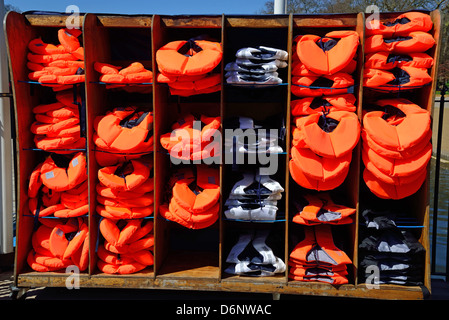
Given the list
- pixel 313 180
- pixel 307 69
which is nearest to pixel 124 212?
pixel 313 180

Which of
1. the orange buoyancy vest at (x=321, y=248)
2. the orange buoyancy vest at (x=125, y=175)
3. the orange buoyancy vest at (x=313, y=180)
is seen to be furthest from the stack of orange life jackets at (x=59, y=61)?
the orange buoyancy vest at (x=321, y=248)

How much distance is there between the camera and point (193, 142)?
2.79m

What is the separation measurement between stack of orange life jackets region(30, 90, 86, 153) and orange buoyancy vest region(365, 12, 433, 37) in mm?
2438

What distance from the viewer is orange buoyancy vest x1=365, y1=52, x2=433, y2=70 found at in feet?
8.96

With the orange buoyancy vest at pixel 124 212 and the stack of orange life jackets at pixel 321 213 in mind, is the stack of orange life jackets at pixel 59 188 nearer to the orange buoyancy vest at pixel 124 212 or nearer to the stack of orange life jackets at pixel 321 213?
the orange buoyancy vest at pixel 124 212

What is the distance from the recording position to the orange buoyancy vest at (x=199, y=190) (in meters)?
2.79

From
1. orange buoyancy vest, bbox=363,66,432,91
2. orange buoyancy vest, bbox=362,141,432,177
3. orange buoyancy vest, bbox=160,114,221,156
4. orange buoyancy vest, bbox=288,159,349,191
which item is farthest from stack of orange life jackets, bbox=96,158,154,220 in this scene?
orange buoyancy vest, bbox=363,66,432,91

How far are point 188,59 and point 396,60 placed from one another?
1.62 meters

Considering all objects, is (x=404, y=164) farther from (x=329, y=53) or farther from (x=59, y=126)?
(x=59, y=126)

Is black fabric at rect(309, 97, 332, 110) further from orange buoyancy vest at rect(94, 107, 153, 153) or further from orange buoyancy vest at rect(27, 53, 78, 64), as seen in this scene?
orange buoyancy vest at rect(27, 53, 78, 64)

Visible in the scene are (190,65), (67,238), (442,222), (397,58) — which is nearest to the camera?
(190,65)

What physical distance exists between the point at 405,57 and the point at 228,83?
140 cm

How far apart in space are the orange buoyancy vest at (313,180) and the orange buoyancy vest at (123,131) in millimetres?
1170
